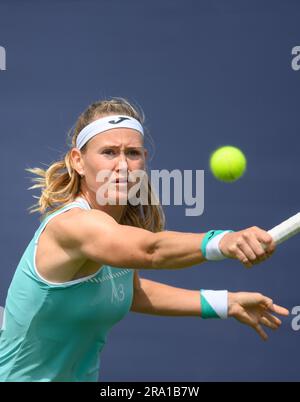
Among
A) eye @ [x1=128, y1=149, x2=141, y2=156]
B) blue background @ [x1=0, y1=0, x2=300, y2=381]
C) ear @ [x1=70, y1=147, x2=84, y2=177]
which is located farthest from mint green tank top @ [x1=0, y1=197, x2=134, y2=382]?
blue background @ [x1=0, y1=0, x2=300, y2=381]

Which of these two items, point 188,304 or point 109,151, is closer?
point 109,151

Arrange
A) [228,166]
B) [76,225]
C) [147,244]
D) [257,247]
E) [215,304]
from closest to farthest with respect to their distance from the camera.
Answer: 1. [257,247]
2. [147,244]
3. [76,225]
4. [215,304]
5. [228,166]

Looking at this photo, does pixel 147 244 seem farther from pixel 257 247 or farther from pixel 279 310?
pixel 279 310

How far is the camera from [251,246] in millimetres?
1871

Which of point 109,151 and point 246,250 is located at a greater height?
point 109,151

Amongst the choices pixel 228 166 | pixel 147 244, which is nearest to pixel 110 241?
pixel 147 244

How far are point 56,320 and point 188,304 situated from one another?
557 mm

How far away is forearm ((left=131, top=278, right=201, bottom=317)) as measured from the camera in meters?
2.94

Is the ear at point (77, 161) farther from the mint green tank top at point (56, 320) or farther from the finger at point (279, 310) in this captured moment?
the finger at point (279, 310)

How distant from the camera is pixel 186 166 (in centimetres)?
393

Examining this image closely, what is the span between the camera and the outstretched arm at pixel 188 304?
2.60m

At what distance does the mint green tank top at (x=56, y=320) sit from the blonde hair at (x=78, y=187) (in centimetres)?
9

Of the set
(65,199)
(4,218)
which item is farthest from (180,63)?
(65,199)
